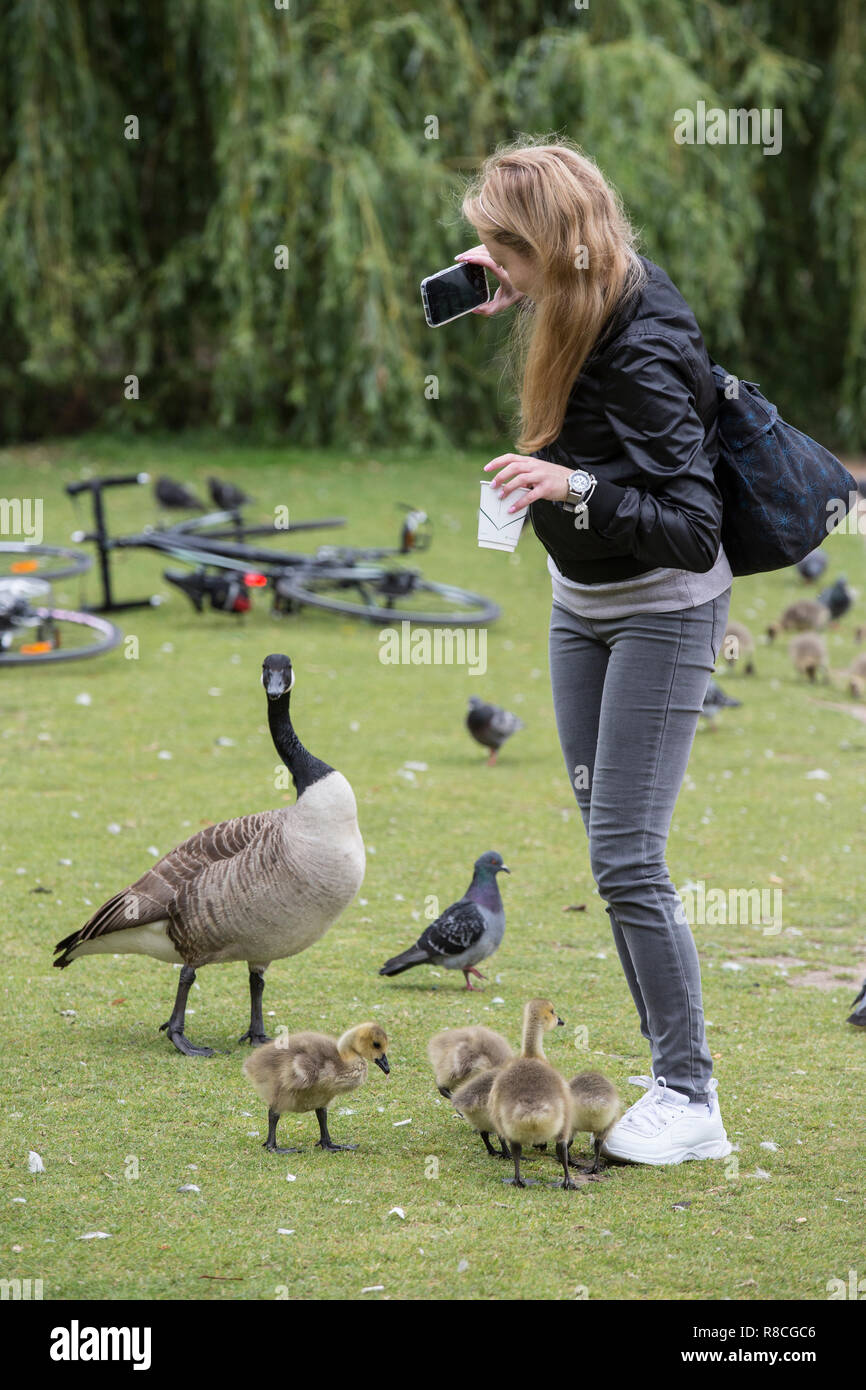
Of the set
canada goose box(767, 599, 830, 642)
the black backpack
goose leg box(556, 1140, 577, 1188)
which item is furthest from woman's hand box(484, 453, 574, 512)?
canada goose box(767, 599, 830, 642)

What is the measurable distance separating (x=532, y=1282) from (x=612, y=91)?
1587 cm

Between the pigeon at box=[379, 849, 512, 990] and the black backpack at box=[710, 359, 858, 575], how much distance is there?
2.15 m

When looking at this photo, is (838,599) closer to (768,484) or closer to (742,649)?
(742,649)

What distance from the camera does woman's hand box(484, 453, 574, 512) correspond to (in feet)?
11.6

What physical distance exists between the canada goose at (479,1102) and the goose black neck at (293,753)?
3.63 feet

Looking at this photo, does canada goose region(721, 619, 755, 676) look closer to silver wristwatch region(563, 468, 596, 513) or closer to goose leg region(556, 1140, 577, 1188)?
goose leg region(556, 1140, 577, 1188)

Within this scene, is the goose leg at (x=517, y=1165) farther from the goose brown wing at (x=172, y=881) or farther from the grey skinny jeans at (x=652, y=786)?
the goose brown wing at (x=172, y=881)

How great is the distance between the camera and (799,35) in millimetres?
20031

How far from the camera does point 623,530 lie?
354 centimetres

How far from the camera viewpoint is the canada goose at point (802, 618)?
13.1m

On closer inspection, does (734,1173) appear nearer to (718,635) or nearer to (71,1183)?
(718,635)

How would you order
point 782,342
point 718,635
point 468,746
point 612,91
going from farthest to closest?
point 782,342
point 612,91
point 468,746
point 718,635

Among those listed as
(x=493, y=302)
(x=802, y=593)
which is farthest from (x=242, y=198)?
(x=493, y=302)

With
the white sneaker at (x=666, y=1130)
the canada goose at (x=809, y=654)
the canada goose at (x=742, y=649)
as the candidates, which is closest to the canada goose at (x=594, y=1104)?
the white sneaker at (x=666, y=1130)
